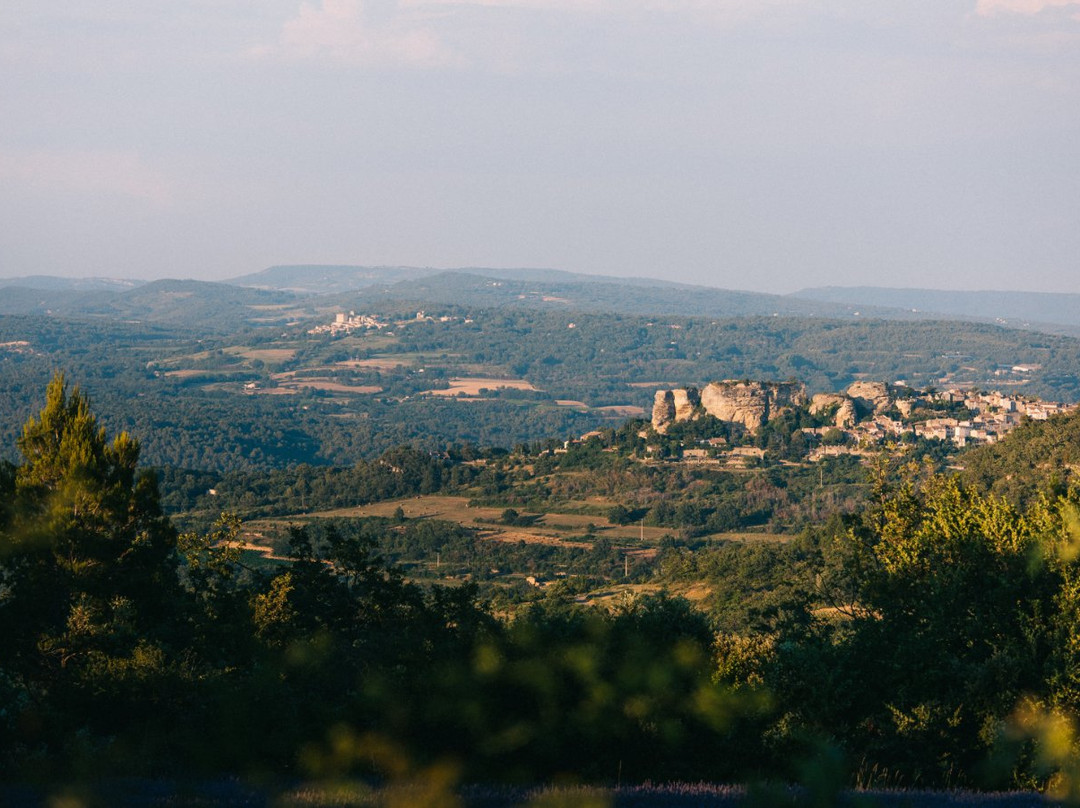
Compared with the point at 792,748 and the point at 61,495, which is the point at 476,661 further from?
the point at 61,495

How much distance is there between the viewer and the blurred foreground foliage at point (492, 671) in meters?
15.0

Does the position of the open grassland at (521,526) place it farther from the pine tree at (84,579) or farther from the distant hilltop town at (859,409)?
the pine tree at (84,579)

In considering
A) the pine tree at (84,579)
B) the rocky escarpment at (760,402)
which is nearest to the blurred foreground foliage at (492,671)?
the pine tree at (84,579)

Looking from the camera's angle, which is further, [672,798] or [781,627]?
[781,627]

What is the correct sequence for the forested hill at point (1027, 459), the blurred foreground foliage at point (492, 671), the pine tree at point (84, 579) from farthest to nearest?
the forested hill at point (1027, 459) < the pine tree at point (84, 579) < the blurred foreground foliage at point (492, 671)

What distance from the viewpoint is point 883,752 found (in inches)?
637

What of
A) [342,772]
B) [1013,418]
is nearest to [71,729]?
[342,772]

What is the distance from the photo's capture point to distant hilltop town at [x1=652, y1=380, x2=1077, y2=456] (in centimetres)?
8969

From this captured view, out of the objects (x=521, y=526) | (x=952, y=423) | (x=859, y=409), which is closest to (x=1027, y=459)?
(x=521, y=526)

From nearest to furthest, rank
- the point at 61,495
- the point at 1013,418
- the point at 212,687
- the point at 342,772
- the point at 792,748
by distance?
the point at 342,772 < the point at 792,748 < the point at 212,687 < the point at 61,495 < the point at 1013,418

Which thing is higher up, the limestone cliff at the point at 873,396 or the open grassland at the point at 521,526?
the limestone cliff at the point at 873,396

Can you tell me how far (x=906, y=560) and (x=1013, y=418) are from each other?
76.9 metres

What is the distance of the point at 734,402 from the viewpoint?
98.7 meters

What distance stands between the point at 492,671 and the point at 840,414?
82436 millimetres
